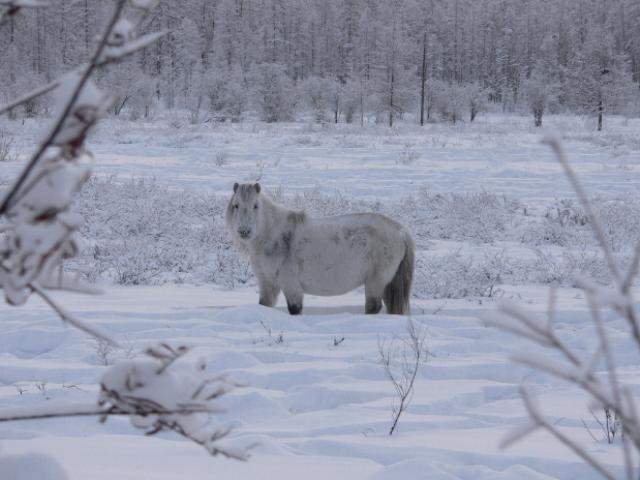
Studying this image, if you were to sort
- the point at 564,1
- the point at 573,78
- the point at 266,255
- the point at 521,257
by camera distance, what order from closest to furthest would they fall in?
the point at 266,255
the point at 521,257
the point at 573,78
the point at 564,1

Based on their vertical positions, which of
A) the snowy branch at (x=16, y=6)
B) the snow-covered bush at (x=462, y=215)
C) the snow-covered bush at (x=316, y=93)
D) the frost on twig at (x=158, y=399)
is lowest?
the snow-covered bush at (x=316, y=93)

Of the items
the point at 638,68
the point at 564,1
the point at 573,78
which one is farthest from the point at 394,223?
the point at 564,1

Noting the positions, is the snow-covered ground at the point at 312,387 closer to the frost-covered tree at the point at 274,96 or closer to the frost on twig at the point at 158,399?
the frost on twig at the point at 158,399

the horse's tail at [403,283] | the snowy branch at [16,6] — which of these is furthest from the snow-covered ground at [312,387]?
the snowy branch at [16,6]

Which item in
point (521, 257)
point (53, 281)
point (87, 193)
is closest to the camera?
point (53, 281)

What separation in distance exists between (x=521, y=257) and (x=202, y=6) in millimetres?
64422

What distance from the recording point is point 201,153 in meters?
19.1

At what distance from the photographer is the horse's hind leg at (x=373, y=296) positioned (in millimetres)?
6137

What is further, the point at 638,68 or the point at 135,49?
the point at 638,68

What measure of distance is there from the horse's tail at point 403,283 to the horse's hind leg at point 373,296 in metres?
0.13

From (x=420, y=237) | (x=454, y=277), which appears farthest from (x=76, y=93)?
(x=420, y=237)

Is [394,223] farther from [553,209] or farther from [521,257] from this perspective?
[553,209]

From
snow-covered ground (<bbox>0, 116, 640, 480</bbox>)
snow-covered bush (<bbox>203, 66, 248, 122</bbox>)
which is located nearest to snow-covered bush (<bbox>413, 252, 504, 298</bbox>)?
snow-covered ground (<bbox>0, 116, 640, 480</bbox>)

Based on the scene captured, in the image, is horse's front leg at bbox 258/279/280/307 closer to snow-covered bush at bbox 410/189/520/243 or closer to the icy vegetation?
the icy vegetation
